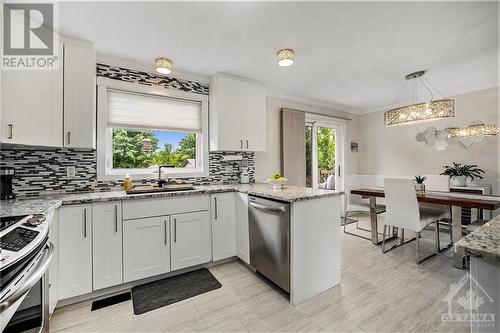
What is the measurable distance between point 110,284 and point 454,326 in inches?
108

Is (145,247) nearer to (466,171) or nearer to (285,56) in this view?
(285,56)

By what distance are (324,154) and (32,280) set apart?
15.4ft

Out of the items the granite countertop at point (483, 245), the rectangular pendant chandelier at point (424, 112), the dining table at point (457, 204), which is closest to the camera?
the granite countertop at point (483, 245)

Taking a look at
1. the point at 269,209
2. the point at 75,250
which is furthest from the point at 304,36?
the point at 75,250

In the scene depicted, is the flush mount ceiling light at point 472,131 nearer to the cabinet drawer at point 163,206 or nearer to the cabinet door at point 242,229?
the cabinet door at point 242,229

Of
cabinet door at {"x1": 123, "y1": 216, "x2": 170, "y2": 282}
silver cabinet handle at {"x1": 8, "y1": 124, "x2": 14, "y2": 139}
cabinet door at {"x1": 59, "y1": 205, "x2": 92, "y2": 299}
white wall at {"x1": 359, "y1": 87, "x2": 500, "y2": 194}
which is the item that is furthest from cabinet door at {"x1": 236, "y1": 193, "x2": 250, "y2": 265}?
white wall at {"x1": 359, "y1": 87, "x2": 500, "y2": 194}

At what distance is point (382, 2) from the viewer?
63.4 inches

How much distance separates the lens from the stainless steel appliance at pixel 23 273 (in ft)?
2.70

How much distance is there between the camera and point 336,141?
4.87 metres

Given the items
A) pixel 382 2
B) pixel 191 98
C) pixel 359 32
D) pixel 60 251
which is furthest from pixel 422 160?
pixel 60 251

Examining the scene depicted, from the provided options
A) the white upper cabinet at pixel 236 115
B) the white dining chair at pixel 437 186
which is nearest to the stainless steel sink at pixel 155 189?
the white upper cabinet at pixel 236 115

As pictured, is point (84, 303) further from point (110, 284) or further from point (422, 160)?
point (422, 160)

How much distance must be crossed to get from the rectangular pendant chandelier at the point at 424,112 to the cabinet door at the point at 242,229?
7.72ft

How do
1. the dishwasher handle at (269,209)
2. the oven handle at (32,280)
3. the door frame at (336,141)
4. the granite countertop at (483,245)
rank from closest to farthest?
A: 1. the granite countertop at (483,245)
2. the oven handle at (32,280)
3. the dishwasher handle at (269,209)
4. the door frame at (336,141)
